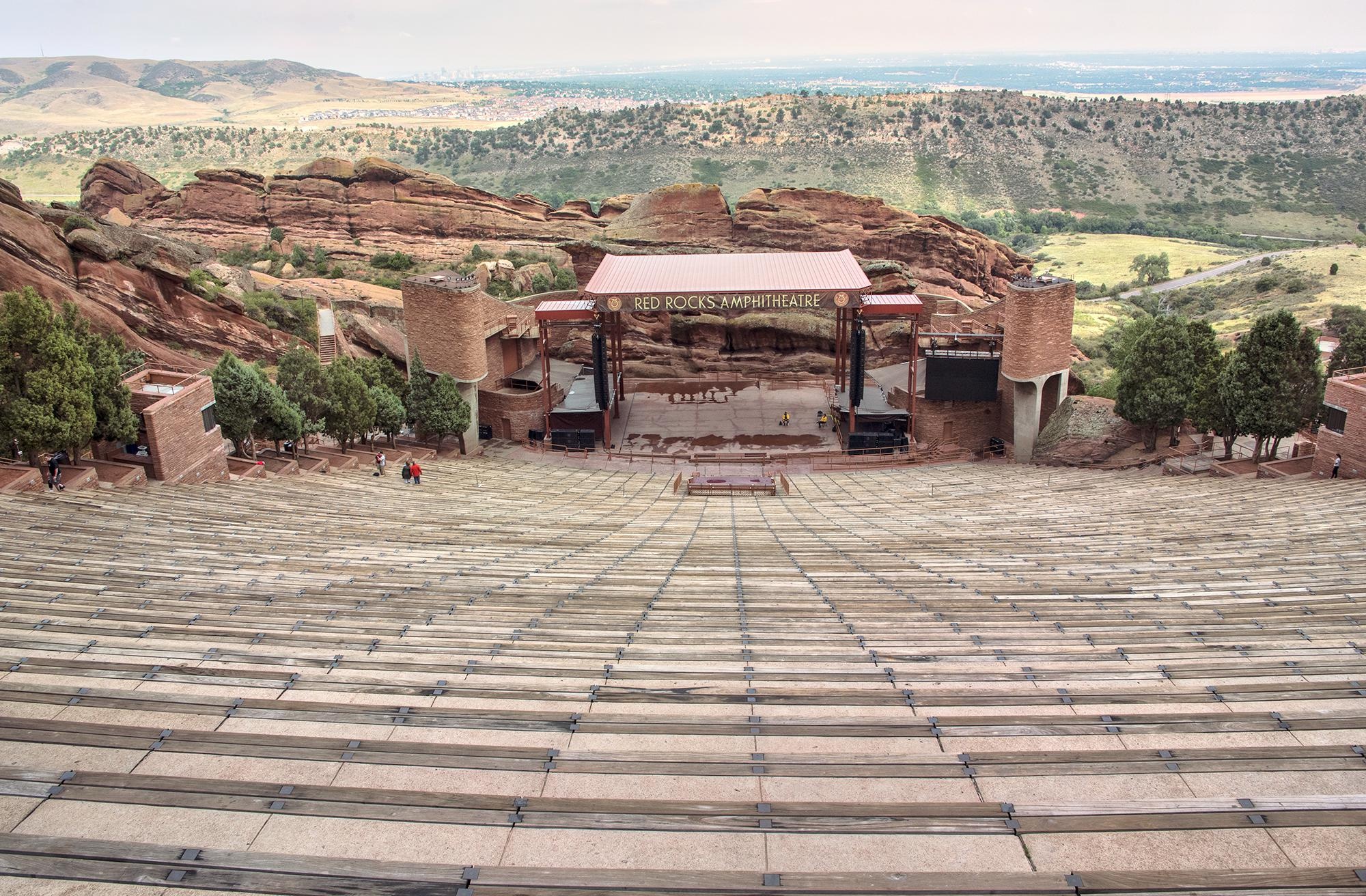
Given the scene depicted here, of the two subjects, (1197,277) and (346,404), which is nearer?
(346,404)

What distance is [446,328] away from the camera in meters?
37.2

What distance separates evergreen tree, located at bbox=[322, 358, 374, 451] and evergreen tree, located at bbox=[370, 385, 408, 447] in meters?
1.46

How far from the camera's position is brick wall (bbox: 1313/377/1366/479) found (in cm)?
2462

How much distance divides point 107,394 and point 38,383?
8.27ft

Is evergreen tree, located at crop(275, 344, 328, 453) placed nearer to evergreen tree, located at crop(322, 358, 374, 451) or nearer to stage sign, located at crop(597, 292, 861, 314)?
evergreen tree, located at crop(322, 358, 374, 451)

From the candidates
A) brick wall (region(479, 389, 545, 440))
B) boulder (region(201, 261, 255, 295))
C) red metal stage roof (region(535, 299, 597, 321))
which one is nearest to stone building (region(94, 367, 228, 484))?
red metal stage roof (region(535, 299, 597, 321))

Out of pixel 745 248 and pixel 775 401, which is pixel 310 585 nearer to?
pixel 775 401

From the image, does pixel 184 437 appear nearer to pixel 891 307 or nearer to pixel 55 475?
pixel 55 475

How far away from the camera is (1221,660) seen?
368 inches

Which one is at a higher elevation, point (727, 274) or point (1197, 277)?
point (727, 274)

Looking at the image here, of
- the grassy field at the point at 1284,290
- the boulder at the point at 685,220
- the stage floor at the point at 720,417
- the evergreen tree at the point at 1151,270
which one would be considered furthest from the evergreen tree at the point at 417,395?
the evergreen tree at the point at 1151,270

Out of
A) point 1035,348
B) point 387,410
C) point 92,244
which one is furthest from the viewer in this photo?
point 1035,348

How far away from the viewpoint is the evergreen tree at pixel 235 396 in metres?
25.2

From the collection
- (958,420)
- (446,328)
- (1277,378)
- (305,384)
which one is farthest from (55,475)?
(1277,378)
